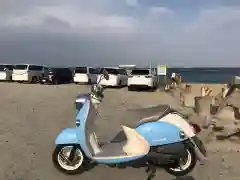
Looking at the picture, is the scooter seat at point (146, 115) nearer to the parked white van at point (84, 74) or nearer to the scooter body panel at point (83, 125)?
the scooter body panel at point (83, 125)

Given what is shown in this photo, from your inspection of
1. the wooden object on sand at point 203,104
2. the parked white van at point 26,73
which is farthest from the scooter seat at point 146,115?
the parked white van at point 26,73

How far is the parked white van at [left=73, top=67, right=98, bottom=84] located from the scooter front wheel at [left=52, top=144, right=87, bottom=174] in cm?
2610

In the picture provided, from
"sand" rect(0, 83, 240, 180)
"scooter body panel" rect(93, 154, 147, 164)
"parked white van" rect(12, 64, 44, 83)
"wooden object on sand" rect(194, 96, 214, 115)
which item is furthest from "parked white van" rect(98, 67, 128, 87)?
"scooter body panel" rect(93, 154, 147, 164)

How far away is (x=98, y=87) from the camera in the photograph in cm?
666

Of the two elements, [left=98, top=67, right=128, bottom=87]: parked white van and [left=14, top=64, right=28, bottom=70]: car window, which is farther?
[left=14, top=64, right=28, bottom=70]: car window

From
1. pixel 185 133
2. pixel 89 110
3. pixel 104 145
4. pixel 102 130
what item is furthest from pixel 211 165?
pixel 102 130

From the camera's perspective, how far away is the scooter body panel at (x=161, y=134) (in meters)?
6.32

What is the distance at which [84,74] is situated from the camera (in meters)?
33.2

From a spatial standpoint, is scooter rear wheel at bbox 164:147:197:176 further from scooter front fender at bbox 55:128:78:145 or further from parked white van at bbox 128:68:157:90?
parked white van at bbox 128:68:157:90

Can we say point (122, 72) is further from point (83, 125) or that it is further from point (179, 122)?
point (83, 125)

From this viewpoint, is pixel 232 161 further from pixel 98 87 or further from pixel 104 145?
pixel 98 87

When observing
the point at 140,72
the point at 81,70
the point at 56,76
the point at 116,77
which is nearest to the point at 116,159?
the point at 140,72

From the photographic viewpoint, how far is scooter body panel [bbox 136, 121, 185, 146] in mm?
6320

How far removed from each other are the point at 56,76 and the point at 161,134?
29.5 metres
